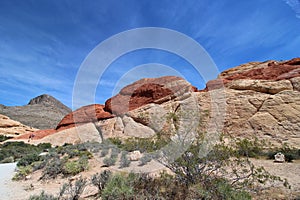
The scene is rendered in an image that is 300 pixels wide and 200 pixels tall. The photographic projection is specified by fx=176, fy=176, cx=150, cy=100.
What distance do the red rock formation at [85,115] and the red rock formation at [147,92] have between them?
1.14m

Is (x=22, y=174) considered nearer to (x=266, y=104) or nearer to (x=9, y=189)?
(x=9, y=189)

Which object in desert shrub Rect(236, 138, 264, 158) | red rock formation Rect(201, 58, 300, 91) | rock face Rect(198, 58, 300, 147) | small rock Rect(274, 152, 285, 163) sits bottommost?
small rock Rect(274, 152, 285, 163)

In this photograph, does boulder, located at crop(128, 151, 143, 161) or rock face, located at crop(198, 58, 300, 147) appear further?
rock face, located at crop(198, 58, 300, 147)

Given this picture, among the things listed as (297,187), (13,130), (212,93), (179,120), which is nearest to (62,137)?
(13,130)

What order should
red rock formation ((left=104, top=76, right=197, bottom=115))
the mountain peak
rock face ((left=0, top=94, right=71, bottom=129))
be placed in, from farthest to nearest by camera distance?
the mountain peak → rock face ((left=0, top=94, right=71, bottom=129)) → red rock formation ((left=104, top=76, right=197, bottom=115))

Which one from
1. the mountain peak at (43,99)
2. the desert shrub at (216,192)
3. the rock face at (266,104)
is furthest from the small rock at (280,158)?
the mountain peak at (43,99)

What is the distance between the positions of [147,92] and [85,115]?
923 centimetres

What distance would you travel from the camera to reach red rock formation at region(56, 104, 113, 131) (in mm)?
21156

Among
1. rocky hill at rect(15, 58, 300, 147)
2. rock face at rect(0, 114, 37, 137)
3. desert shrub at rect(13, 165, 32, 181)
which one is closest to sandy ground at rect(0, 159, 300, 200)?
desert shrub at rect(13, 165, 32, 181)

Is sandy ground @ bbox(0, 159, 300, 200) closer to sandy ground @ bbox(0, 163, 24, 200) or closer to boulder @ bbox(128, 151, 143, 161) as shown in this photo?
sandy ground @ bbox(0, 163, 24, 200)

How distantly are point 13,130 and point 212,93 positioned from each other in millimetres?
31058

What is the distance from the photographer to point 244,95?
1315 cm

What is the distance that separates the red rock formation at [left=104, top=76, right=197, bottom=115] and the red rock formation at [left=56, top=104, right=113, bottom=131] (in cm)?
114

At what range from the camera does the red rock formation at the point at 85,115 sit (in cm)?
2116
